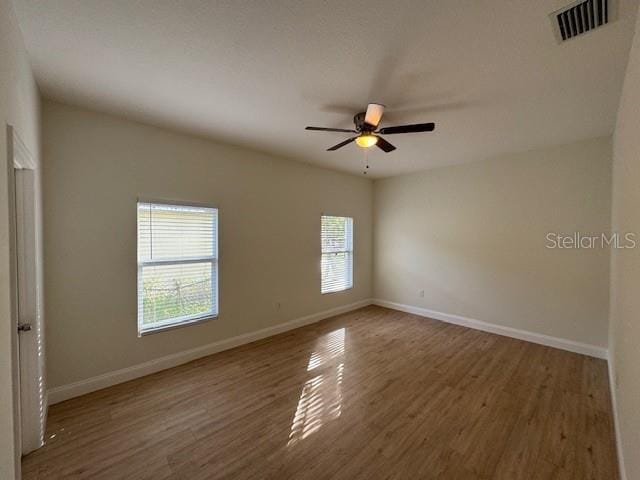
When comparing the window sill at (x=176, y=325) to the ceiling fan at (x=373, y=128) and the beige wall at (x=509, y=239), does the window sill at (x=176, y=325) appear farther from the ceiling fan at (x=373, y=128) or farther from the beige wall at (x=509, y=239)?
the beige wall at (x=509, y=239)

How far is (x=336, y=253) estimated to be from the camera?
17.0ft

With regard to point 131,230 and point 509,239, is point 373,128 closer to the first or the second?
point 131,230

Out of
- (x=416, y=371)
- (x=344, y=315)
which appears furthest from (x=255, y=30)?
(x=344, y=315)

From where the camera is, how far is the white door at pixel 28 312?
190 centimetres

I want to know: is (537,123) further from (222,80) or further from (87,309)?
(87,309)

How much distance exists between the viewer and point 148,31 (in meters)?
1.63

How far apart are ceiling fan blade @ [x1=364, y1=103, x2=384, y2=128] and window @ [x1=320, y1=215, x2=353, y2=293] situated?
267cm

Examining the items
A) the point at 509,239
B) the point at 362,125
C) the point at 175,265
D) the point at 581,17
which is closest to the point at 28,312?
the point at 175,265

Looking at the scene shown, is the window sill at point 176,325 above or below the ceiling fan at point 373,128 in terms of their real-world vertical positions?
below

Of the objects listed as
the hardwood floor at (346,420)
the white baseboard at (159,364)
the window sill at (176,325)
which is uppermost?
the window sill at (176,325)

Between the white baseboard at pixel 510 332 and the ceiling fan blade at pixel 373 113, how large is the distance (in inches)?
147

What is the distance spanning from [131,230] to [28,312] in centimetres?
111

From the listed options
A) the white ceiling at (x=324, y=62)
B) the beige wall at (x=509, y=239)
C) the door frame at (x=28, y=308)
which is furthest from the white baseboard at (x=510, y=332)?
the door frame at (x=28, y=308)

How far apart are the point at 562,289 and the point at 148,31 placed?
506 centimetres
